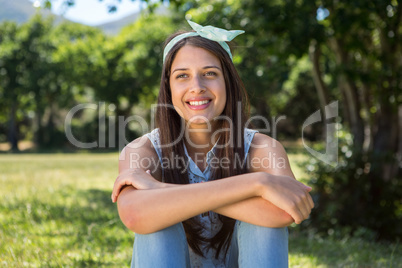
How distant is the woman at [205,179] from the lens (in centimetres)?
172

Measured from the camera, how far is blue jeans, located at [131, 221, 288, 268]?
5.54ft

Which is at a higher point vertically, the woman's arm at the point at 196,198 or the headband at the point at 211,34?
the headband at the point at 211,34

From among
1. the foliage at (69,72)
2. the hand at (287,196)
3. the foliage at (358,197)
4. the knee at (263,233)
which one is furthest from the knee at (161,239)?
the foliage at (69,72)

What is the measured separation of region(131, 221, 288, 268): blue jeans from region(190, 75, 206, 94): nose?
71 cm

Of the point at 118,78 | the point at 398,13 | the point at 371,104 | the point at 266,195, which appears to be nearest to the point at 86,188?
the point at 371,104

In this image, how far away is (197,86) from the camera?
2146mm

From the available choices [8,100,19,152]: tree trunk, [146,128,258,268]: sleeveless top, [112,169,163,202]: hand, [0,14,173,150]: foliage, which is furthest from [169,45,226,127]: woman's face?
[8,100,19,152]: tree trunk

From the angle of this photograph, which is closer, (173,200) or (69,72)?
(173,200)

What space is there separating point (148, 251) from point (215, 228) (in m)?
0.51

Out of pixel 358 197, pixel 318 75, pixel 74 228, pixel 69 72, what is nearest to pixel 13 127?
pixel 69 72

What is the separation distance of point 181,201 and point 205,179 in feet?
1.67

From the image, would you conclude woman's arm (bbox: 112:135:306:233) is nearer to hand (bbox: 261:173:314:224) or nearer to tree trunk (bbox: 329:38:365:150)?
hand (bbox: 261:173:314:224)

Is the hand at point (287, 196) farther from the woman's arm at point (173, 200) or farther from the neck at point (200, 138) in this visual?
the neck at point (200, 138)

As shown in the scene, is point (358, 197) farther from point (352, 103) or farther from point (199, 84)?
point (199, 84)
